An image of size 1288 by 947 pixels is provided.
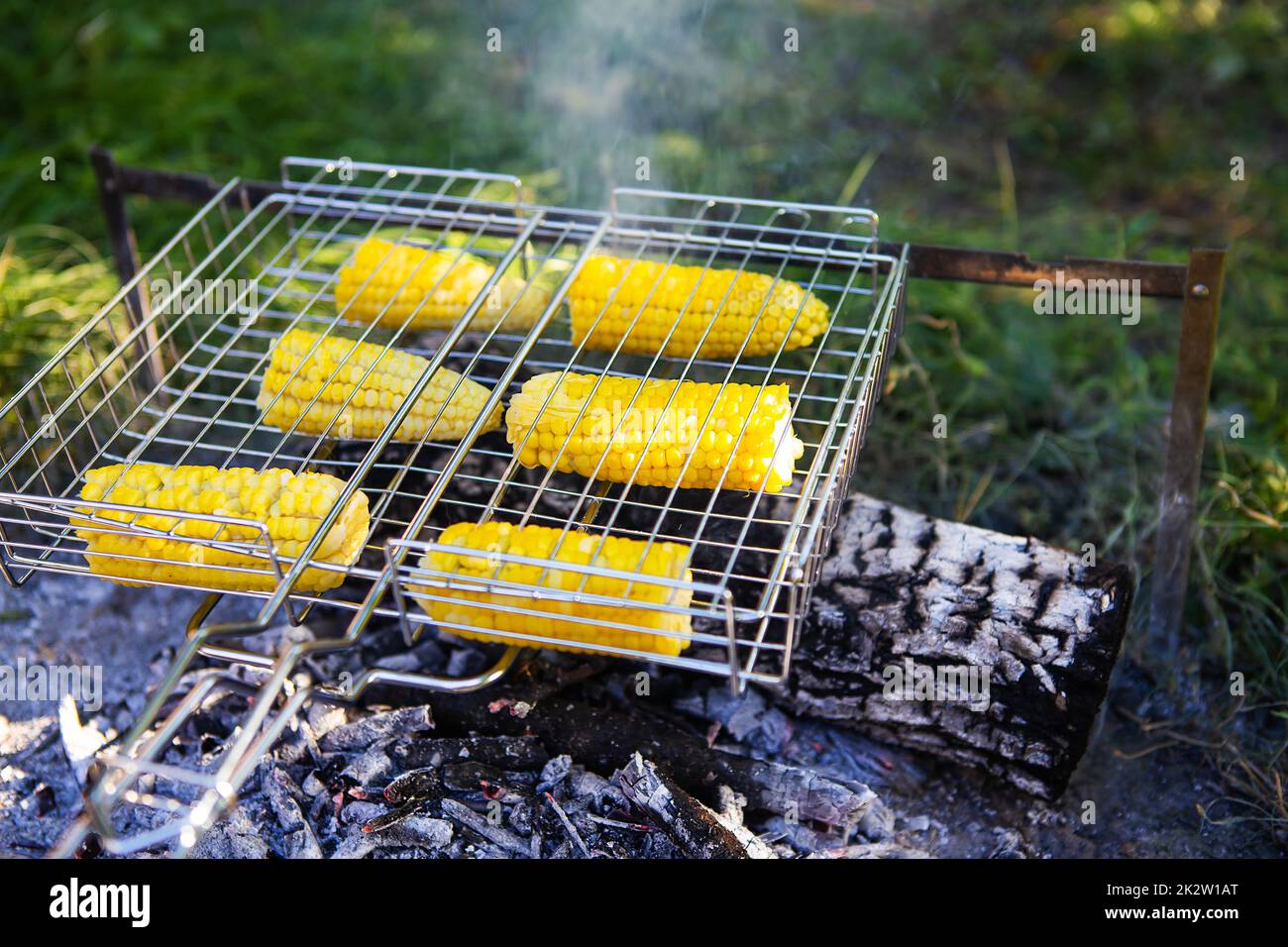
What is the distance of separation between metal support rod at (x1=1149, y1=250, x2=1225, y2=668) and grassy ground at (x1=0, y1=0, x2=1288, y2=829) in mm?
184

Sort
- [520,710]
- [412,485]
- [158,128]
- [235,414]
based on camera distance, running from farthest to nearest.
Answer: [158,128]
[235,414]
[412,485]
[520,710]

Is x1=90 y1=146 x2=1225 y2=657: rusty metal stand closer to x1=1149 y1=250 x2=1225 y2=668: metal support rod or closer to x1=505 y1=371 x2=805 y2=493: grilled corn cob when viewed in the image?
x1=1149 y1=250 x2=1225 y2=668: metal support rod

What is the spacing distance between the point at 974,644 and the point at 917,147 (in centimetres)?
411

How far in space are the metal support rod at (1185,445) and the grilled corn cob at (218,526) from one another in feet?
7.15

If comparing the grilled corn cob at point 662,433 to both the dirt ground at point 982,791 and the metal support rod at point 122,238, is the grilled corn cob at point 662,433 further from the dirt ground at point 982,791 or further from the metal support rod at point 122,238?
the metal support rod at point 122,238

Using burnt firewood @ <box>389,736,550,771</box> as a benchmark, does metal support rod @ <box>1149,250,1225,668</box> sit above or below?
above

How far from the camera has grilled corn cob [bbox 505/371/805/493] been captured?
2619 millimetres

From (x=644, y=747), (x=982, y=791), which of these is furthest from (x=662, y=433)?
(x=982, y=791)

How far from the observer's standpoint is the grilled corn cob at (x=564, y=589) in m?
2.30

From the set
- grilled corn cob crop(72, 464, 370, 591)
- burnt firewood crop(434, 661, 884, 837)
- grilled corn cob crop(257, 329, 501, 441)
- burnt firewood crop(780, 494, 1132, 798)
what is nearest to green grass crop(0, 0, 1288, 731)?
burnt firewood crop(780, 494, 1132, 798)
